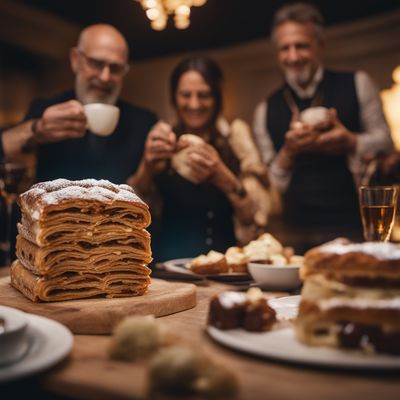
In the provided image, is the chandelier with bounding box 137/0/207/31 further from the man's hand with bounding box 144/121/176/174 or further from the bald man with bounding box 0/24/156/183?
the bald man with bounding box 0/24/156/183

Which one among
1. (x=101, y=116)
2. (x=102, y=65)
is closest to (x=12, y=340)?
(x=101, y=116)

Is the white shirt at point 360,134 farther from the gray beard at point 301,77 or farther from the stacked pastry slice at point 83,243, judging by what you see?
the stacked pastry slice at point 83,243

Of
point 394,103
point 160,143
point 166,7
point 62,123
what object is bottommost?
point 160,143

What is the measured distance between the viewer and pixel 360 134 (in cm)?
406

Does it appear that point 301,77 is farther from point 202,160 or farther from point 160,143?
point 160,143

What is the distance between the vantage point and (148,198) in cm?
360

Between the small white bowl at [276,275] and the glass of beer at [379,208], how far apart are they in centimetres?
30

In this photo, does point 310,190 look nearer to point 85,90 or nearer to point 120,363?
point 85,90

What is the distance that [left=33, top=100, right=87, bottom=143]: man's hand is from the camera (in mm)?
2912

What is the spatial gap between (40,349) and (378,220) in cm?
117

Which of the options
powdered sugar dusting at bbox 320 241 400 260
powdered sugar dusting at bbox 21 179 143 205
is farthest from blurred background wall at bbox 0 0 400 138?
powdered sugar dusting at bbox 320 241 400 260

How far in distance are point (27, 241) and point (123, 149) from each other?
86.5 inches

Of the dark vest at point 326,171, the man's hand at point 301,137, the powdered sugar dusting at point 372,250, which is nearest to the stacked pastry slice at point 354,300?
the powdered sugar dusting at point 372,250

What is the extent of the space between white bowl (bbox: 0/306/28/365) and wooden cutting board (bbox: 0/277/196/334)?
289mm
